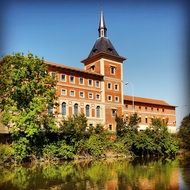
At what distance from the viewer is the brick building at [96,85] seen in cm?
4228

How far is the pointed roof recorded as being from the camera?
47469 mm

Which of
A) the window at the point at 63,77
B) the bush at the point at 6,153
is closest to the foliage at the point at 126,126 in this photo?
the window at the point at 63,77

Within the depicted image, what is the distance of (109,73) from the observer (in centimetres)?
4675

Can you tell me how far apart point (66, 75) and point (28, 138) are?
15858 mm

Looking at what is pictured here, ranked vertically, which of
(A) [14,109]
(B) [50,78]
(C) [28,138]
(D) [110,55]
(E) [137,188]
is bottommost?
(E) [137,188]


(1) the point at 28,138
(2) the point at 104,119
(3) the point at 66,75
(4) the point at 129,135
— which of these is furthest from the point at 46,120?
(2) the point at 104,119

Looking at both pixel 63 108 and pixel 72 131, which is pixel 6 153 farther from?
pixel 63 108

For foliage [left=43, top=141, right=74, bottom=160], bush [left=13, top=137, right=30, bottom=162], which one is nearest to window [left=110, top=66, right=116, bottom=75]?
foliage [left=43, top=141, right=74, bottom=160]

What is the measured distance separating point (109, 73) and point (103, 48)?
3.72 meters

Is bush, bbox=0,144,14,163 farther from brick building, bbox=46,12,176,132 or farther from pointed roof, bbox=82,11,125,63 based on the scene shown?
pointed roof, bbox=82,11,125,63

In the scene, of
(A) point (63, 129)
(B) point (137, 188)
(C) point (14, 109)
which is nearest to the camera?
(B) point (137, 188)

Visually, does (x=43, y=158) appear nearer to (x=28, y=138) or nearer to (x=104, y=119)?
(x=28, y=138)

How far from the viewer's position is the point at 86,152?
32.0 meters

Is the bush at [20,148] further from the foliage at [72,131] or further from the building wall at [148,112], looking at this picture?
the building wall at [148,112]
